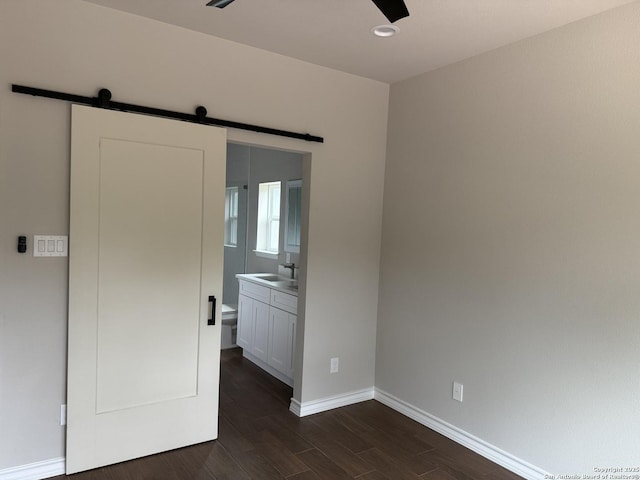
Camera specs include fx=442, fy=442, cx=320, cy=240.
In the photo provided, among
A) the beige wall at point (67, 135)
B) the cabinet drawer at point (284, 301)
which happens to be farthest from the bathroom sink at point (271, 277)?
the beige wall at point (67, 135)

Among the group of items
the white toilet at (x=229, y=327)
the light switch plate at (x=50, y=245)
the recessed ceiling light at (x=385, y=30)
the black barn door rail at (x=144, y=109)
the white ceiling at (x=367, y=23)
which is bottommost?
the white toilet at (x=229, y=327)

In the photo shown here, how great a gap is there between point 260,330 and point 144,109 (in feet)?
8.07

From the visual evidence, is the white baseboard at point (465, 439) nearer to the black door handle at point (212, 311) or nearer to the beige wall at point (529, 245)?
the beige wall at point (529, 245)

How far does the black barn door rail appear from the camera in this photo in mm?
2348

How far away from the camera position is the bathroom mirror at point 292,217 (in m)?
4.58

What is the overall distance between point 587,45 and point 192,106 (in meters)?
2.32

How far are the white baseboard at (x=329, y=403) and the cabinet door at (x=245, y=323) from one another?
1.21 m

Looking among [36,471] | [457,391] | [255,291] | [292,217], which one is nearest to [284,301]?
[255,291]

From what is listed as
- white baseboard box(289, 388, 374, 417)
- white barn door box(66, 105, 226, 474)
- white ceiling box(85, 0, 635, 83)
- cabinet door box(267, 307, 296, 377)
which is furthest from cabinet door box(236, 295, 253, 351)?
white ceiling box(85, 0, 635, 83)

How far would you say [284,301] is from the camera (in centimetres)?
394

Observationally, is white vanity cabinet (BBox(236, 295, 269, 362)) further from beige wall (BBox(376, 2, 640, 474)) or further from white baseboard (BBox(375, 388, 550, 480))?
beige wall (BBox(376, 2, 640, 474))

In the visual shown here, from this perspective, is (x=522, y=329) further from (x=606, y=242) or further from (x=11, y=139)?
(x=11, y=139)

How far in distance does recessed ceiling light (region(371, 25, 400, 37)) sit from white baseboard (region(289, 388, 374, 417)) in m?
2.68

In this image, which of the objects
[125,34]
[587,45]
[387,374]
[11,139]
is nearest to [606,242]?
[587,45]
